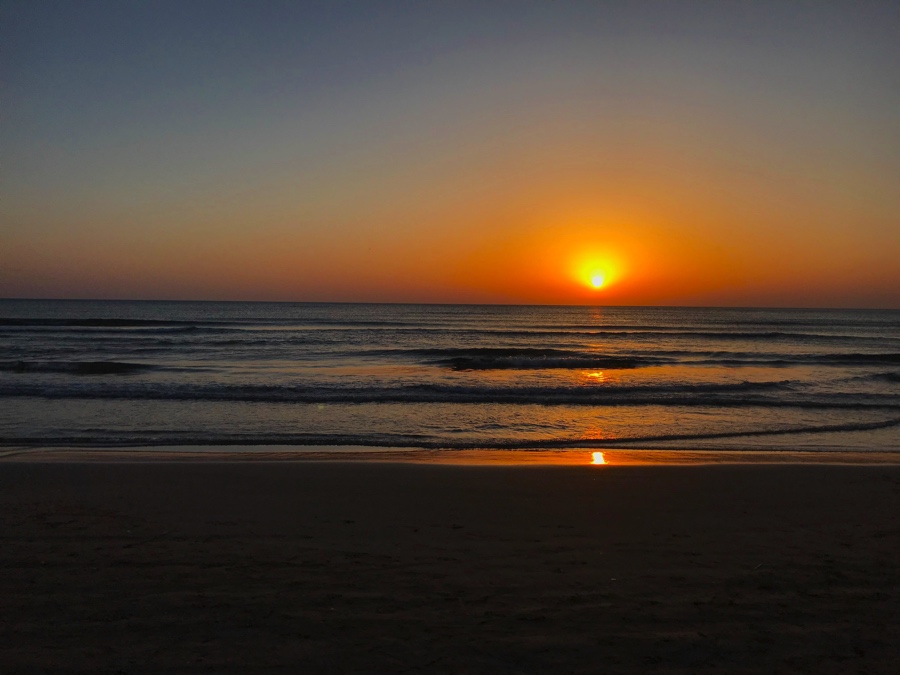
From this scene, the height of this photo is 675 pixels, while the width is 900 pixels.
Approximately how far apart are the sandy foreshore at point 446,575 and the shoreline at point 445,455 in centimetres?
159

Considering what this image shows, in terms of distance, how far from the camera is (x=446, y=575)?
16.4ft

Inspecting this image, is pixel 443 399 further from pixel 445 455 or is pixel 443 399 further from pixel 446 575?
pixel 446 575

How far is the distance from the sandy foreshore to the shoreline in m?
1.59

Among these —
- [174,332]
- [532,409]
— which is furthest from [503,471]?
[174,332]

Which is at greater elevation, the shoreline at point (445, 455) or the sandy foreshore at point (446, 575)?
the sandy foreshore at point (446, 575)

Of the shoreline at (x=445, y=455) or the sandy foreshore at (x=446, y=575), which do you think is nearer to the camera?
the sandy foreshore at (x=446, y=575)

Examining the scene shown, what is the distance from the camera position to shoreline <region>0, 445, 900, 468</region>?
9789 millimetres

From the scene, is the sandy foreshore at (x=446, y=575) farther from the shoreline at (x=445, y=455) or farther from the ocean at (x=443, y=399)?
the ocean at (x=443, y=399)

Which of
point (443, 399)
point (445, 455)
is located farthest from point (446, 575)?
point (443, 399)

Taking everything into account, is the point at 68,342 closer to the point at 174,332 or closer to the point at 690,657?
the point at 174,332

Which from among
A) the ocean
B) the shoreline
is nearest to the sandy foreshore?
the shoreline

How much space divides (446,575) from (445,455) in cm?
559

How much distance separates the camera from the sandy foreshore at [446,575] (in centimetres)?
383

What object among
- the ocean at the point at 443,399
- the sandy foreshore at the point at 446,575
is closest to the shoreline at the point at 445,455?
the ocean at the point at 443,399
